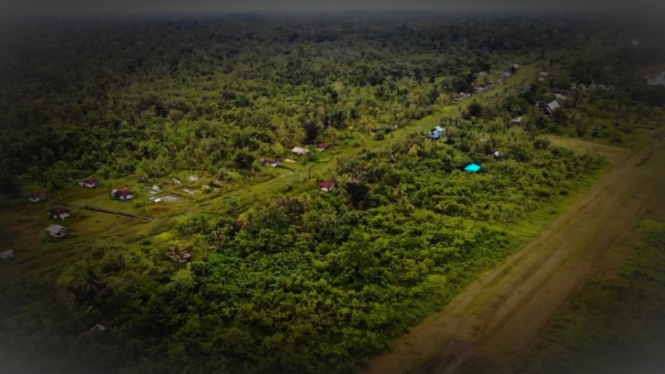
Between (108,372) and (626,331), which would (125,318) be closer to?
(108,372)

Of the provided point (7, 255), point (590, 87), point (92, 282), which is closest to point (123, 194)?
point (7, 255)

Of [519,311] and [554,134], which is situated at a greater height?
[554,134]

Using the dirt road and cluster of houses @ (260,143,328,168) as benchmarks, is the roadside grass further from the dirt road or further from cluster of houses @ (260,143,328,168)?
cluster of houses @ (260,143,328,168)

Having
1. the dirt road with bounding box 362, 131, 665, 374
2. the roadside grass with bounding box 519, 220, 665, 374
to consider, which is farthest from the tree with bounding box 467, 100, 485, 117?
the roadside grass with bounding box 519, 220, 665, 374

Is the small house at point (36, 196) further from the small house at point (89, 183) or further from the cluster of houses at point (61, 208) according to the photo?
the small house at point (89, 183)

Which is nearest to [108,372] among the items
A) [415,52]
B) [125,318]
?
[125,318]

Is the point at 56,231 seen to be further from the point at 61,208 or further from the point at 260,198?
the point at 260,198

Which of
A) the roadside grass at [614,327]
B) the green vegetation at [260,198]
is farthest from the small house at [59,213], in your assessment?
the roadside grass at [614,327]
